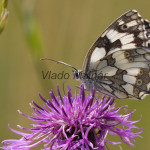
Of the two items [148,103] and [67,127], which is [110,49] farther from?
[148,103]

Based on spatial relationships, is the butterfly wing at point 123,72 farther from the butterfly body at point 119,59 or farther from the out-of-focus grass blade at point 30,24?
the out-of-focus grass blade at point 30,24

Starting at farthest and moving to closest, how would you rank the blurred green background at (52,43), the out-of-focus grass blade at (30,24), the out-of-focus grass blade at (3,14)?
the blurred green background at (52,43)
the out-of-focus grass blade at (30,24)
the out-of-focus grass blade at (3,14)

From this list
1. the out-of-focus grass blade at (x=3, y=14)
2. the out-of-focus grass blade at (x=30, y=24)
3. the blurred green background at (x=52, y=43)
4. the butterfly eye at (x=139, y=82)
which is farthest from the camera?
the blurred green background at (x=52, y=43)

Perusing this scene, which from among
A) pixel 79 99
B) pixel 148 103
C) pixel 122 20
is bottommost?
pixel 148 103

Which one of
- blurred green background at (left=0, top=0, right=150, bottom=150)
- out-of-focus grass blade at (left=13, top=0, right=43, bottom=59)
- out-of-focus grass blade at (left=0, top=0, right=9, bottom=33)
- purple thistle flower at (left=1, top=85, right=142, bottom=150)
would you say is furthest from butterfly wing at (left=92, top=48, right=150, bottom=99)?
blurred green background at (left=0, top=0, right=150, bottom=150)

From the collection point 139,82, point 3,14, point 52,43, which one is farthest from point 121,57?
point 52,43

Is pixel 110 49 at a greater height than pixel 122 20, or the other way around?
pixel 122 20

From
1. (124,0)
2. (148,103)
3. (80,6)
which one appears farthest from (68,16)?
(148,103)

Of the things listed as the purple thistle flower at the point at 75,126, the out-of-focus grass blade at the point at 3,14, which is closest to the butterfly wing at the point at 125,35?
the purple thistle flower at the point at 75,126
